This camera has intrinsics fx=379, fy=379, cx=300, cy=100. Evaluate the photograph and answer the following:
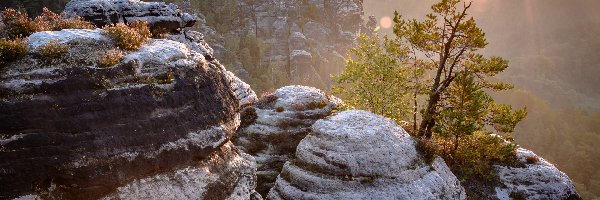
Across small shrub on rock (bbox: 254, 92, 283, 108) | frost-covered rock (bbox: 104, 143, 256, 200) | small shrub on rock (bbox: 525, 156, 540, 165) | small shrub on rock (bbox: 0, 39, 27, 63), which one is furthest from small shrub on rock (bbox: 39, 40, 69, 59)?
small shrub on rock (bbox: 525, 156, 540, 165)

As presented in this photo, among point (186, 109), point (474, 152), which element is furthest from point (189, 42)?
point (474, 152)

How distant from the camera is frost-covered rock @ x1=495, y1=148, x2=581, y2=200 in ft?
90.1

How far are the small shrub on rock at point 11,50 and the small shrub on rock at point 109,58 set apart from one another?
293 centimetres

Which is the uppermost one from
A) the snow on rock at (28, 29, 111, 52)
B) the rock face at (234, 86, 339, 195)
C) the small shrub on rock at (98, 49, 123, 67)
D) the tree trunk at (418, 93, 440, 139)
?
the snow on rock at (28, 29, 111, 52)

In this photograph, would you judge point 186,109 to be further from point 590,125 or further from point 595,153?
point 590,125

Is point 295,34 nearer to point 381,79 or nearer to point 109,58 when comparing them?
point 381,79

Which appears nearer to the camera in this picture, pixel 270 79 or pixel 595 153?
pixel 595 153

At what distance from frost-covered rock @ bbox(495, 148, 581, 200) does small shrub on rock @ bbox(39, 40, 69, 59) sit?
93.5 ft

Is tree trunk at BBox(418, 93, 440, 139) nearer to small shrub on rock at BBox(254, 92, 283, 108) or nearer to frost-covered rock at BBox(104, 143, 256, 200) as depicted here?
small shrub on rock at BBox(254, 92, 283, 108)

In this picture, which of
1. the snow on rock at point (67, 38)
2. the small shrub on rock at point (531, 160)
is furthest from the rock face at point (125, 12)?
the small shrub on rock at point (531, 160)

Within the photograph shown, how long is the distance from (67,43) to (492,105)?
28.7m

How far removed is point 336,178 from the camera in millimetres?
22969

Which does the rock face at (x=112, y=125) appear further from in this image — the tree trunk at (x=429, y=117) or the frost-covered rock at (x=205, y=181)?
the tree trunk at (x=429, y=117)

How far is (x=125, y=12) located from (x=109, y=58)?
1730 cm
